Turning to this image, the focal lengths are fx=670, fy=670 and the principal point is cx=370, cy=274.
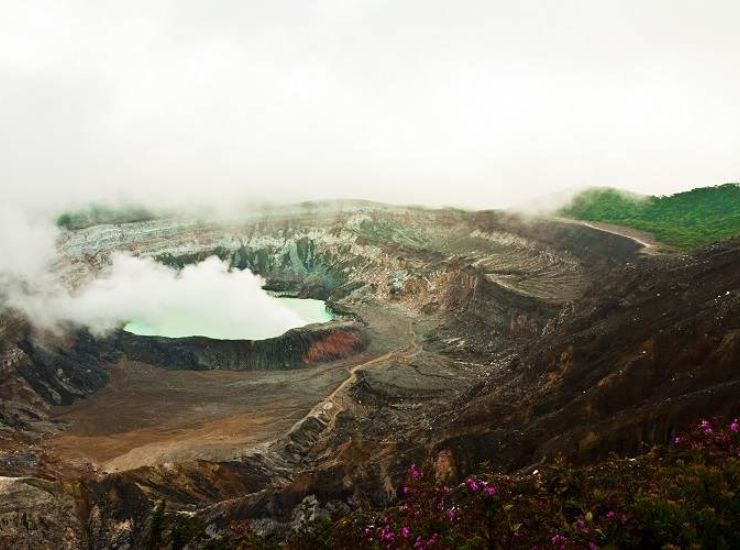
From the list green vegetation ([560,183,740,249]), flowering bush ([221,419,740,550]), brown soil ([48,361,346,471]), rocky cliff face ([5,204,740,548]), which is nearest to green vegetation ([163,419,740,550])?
flowering bush ([221,419,740,550])

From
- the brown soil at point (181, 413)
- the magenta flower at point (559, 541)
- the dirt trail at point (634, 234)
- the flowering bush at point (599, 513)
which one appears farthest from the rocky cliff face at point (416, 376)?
the magenta flower at point (559, 541)

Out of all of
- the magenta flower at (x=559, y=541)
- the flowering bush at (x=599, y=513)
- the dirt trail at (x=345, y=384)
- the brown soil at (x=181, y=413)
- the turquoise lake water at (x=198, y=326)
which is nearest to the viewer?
the flowering bush at (x=599, y=513)

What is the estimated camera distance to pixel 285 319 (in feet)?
495

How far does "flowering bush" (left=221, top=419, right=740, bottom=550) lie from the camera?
14.5m

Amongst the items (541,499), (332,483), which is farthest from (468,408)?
(541,499)

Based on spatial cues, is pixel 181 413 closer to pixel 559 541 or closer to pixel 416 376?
pixel 416 376

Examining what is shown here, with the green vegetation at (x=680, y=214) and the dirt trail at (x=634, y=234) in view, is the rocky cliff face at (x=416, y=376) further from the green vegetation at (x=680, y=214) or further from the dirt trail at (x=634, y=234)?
the green vegetation at (x=680, y=214)

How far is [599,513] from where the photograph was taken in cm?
1770

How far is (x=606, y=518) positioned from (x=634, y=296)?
224 feet

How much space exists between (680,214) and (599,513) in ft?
549

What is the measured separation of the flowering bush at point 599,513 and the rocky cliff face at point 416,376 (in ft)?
77.0

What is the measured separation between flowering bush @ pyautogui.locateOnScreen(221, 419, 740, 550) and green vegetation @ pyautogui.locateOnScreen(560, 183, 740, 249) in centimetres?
10646

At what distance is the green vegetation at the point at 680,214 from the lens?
420 ft

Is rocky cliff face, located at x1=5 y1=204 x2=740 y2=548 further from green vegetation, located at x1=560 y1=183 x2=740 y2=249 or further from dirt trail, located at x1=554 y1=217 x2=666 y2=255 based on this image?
green vegetation, located at x1=560 y1=183 x2=740 y2=249
